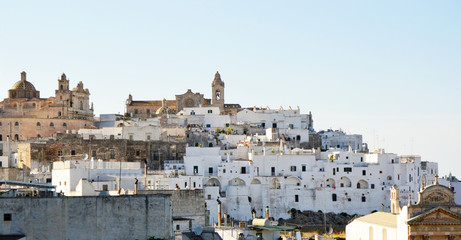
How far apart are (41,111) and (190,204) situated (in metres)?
29.5

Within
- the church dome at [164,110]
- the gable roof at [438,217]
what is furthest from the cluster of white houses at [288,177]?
the gable roof at [438,217]

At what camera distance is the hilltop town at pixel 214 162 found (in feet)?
181

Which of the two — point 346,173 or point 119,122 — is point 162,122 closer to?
point 119,122

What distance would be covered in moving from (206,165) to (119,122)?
15895 millimetres

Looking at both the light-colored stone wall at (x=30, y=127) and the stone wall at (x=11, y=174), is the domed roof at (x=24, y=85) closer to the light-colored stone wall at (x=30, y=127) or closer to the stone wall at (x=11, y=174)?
the light-colored stone wall at (x=30, y=127)

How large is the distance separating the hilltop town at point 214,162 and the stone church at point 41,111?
11cm

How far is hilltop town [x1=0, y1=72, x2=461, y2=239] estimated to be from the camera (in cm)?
5528

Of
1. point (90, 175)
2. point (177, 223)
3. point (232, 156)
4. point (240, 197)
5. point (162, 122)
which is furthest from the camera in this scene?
point (162, 122)

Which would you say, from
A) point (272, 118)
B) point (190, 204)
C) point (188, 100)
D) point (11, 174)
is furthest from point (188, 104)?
point (190, 204)

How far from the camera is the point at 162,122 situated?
7856 centimetres

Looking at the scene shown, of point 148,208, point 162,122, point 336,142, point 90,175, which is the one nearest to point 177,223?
point 148,208

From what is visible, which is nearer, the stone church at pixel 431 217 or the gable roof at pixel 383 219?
the stone church at pixel 431 217

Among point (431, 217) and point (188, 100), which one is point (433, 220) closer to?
point (431, 217)

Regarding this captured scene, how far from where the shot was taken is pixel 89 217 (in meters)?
32.0
